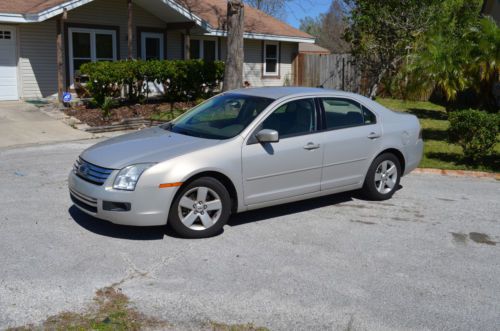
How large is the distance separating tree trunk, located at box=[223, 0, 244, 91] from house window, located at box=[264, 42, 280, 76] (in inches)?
423

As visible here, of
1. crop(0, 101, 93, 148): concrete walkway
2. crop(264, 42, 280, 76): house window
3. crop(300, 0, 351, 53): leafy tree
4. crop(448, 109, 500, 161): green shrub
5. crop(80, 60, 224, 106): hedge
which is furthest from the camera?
crop(300, 0, 351, 53): leafy tree

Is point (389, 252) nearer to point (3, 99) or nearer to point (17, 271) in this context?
point (17, 271)

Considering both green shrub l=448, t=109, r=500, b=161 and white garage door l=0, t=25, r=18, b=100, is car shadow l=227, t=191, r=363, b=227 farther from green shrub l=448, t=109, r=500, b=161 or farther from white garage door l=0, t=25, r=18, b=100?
white garage door l=0, t=25, r=18, b=100

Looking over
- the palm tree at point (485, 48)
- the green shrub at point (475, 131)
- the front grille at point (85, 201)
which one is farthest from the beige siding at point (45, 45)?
the front grille at point (85, 201)

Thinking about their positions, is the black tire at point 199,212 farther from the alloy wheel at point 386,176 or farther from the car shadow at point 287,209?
the alloy wheel at point 386,176

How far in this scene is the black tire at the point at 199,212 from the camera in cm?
585

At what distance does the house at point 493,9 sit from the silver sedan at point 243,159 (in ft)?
48.7

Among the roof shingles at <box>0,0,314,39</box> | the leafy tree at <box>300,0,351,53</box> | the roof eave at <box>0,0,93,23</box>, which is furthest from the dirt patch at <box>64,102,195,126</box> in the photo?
the leafy tree at <box>300,0,351,53</box>

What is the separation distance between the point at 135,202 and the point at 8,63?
45.8 feet

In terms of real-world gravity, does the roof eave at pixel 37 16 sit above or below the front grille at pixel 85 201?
above

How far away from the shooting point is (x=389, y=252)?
5879mm

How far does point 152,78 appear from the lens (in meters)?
17.2

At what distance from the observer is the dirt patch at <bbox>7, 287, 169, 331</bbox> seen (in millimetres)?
4102

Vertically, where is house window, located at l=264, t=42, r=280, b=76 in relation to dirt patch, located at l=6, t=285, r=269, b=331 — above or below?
above
